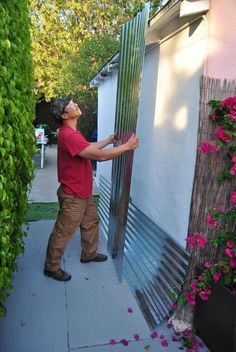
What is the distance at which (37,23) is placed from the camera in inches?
632

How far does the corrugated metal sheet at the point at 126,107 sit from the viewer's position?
343 cm

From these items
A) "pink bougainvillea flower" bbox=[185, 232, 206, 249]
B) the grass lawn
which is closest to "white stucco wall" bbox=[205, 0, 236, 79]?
"pink bougainvillea flower" bbox=[185, 232, 206, 249]

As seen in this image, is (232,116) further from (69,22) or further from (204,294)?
(69,22)

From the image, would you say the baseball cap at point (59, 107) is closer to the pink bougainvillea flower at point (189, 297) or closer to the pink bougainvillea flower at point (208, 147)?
the pink bougainvillea flower at point (208, 147)

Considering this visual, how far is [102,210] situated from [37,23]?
12.9 metres

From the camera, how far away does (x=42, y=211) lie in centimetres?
657

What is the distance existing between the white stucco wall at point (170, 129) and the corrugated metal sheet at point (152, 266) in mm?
111

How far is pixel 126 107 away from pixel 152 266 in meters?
1.61

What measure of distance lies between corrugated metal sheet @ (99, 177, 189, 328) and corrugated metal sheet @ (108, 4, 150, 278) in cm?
17

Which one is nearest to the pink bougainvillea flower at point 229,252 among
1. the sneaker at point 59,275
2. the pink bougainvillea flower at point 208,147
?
the pink bougainvillea flower at point 208,147

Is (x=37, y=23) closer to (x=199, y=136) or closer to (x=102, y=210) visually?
(x=102, y=210)

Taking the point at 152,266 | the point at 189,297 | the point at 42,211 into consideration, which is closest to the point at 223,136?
the point at 189,297

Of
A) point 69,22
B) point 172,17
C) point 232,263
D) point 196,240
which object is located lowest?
point 232,263

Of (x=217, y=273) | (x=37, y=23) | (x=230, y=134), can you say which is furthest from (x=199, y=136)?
(x=37, y=23)
